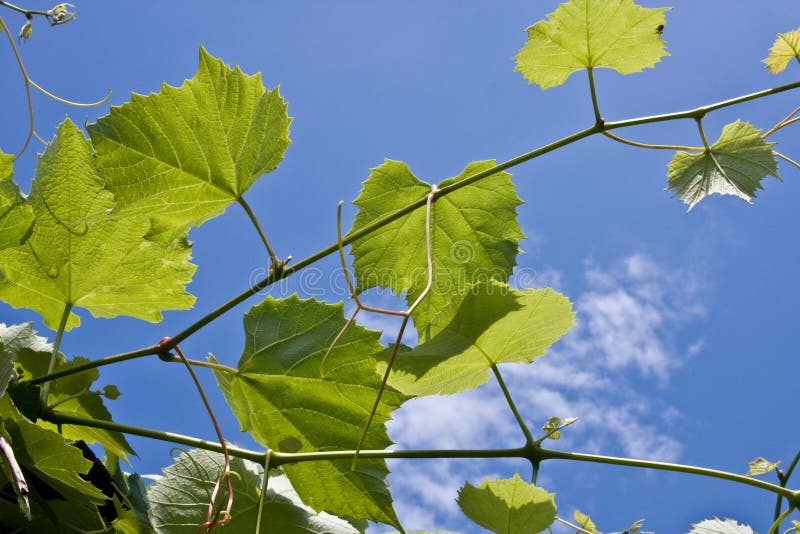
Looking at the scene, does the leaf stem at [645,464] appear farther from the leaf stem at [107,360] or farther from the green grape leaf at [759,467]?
the leaf stem at [107,360]

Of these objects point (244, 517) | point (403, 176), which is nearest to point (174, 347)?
point (244, 517)

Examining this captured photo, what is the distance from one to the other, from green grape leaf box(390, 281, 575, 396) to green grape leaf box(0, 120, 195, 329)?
0.39 m

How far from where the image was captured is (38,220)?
3.47ft

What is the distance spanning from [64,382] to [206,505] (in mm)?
300

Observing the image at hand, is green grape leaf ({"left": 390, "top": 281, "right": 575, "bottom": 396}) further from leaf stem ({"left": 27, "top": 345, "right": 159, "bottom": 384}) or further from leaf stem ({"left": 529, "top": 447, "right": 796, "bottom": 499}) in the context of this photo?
leaf stem ({"left": 27, "top": 345, "right": 159, "bottom": 384})

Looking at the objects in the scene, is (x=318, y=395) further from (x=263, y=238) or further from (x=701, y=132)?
(x=701, y=132)

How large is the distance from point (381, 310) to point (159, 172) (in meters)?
0.42

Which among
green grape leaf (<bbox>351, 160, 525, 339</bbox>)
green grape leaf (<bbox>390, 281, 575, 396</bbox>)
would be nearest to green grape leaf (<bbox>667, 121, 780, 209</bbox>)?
green grape leaf (<bbox>351, 160, 525, 339</bbox>)

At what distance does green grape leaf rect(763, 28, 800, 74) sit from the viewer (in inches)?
50.6

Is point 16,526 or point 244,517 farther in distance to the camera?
point 244,517

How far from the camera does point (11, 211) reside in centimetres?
101

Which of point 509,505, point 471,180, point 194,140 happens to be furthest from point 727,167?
point 194,140

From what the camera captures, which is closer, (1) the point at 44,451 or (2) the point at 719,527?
(1) the point at 44,451

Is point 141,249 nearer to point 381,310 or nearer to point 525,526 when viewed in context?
point 381,310
